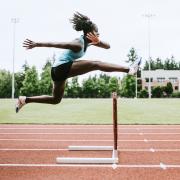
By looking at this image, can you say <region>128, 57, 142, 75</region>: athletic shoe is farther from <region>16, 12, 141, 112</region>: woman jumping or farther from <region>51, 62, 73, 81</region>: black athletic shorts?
<region>51, 62, 73, 81</region>: black athletic shorts

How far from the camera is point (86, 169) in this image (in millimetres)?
6402

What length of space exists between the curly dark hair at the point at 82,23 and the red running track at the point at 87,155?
2133 millimetres

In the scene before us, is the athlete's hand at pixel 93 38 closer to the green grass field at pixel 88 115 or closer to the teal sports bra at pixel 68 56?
the teal sports bra at pixel 68 56

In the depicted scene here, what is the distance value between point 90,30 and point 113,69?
2.50 ft

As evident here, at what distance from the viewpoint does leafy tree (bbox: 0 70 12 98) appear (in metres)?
76.1

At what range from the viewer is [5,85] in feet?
265

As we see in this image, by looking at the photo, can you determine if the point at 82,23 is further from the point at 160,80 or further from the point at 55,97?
the point at 160,80

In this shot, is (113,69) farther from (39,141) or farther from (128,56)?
(128,56)

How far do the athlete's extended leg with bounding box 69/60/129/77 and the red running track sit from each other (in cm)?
153

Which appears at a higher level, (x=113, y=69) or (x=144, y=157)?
(x=113, y=69)

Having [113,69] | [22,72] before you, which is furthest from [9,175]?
[22,72]

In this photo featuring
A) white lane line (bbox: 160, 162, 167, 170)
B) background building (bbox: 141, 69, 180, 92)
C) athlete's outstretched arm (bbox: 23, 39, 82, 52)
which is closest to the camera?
athlete's outstretched arm (bbox: 23, 39, 82, 52)

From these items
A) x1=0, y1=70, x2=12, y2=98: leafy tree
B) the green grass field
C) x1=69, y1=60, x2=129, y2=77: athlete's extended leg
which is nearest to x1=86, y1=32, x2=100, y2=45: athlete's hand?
x1=69, y1=60, x2=129, y2=77: athlete's extended leg

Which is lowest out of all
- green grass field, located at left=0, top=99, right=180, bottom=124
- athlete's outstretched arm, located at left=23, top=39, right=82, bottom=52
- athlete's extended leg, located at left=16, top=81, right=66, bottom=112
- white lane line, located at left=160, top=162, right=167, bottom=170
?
white lane line, located at left=160, top=162, right=167, bottom=170
